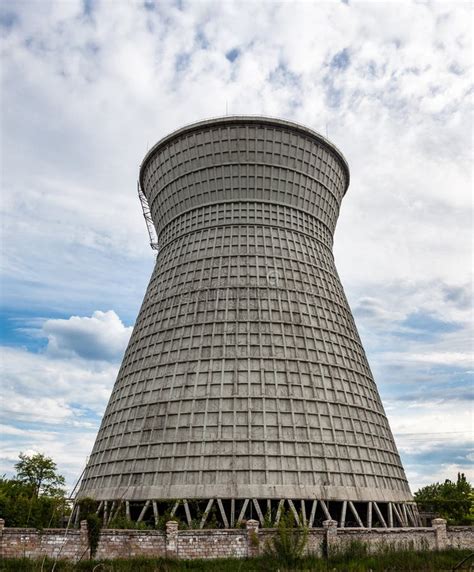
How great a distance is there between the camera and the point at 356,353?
38.5 metres

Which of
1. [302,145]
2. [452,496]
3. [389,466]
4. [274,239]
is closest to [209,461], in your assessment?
[389,466]

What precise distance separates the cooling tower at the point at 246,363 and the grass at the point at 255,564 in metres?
4.72

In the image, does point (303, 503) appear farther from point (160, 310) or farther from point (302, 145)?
point (302, 145)

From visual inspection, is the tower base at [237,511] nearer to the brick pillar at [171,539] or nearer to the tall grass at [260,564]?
the brick pillar at [171,539]

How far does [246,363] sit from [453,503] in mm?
21233

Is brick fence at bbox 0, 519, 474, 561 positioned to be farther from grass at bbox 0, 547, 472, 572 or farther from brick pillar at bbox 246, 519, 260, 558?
grass at bbox 0, 547, 472, 572

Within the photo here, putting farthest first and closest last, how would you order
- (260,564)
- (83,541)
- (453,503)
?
(453,503) < (83,541) < (260,564)

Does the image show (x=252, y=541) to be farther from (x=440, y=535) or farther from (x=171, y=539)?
(x=440, y=535)

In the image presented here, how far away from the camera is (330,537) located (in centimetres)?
2469

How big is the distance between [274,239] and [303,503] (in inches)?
716

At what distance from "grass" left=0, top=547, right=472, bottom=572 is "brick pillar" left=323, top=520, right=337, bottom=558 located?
2.07ft

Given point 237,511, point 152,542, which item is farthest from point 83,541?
point 237,511

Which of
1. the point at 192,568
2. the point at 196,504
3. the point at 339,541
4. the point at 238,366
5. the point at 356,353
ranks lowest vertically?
the point at 192,568

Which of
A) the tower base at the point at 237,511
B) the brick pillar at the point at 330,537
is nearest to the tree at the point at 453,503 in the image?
the tower base at the point at 237,511
